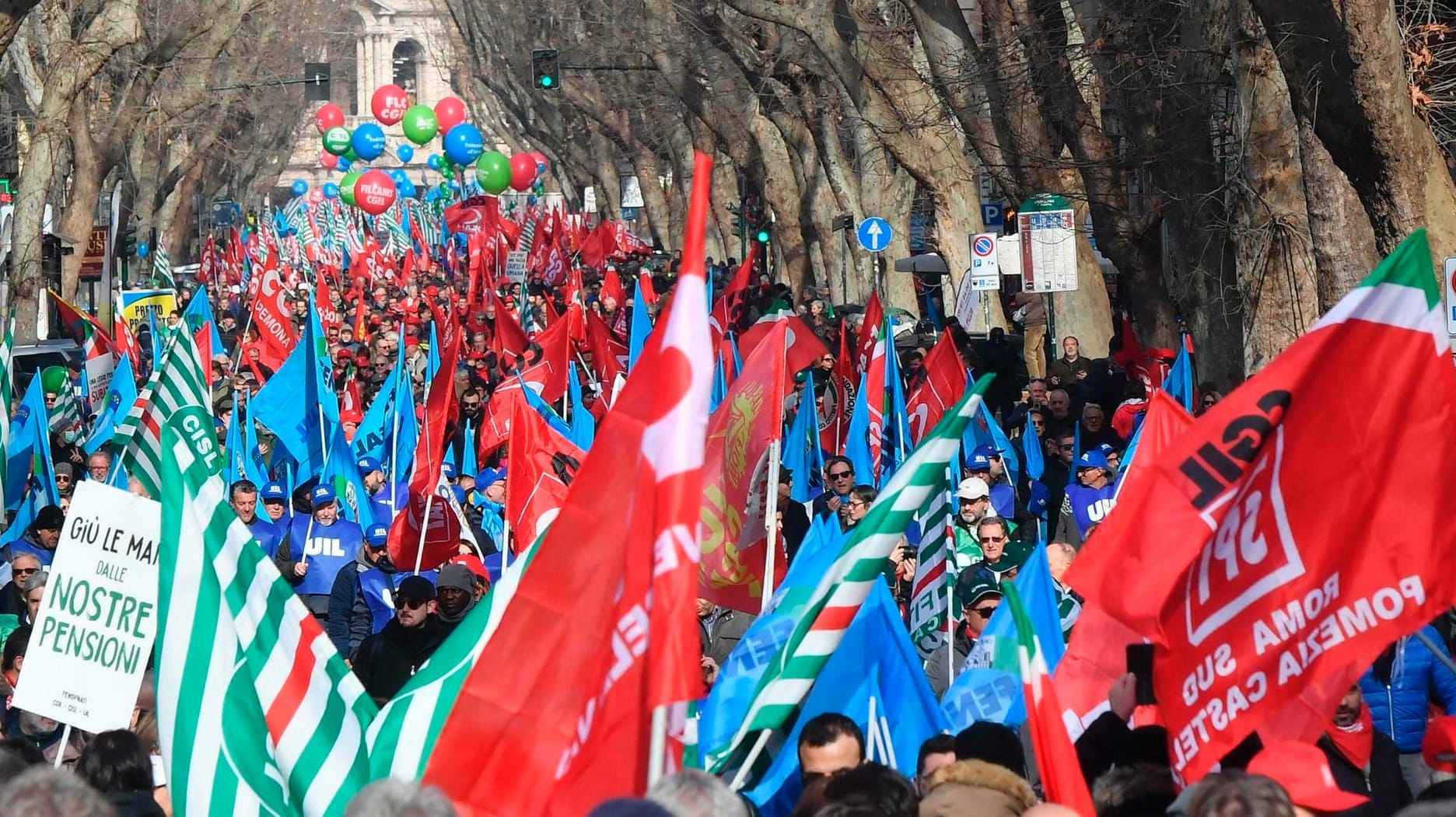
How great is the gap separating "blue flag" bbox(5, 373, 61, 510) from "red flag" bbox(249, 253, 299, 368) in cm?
708

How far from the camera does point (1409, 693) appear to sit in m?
6.84

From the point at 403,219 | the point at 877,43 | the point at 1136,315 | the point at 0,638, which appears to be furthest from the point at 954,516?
the point at 403,219

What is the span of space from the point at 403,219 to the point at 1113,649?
6387 cm

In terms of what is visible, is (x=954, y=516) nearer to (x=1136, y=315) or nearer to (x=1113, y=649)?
(x=1113, y=649)

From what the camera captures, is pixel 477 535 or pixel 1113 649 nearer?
pixel 1113 649

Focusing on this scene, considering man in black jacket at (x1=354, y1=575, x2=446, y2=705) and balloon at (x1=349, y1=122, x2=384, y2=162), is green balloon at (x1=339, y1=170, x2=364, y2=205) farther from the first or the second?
man in black jacket at (x1=354, y1=575, x2=446, y2=705)

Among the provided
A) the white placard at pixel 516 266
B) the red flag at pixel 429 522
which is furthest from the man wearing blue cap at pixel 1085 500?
the white placard at pixel 516 266

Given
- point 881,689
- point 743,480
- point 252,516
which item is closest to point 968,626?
point 743,480

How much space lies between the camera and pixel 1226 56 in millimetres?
15883

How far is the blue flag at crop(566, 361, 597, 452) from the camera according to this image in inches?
559

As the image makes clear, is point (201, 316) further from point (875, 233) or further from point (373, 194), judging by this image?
point (373, 194)

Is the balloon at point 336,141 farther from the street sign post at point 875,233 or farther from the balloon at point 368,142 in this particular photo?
the street sign post at point 875,233

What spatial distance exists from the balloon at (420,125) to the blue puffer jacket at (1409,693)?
205 feet

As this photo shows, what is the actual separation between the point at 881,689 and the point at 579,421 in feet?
28.0
